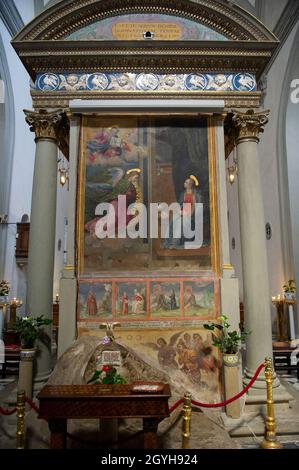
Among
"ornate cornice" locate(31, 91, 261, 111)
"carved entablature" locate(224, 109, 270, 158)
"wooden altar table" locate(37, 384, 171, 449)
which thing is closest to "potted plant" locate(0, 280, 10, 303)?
"ornate cornice" locate(31, 91, 261, 111)

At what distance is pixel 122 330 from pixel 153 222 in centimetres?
235

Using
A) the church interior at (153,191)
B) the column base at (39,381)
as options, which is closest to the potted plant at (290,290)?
the church interior at (153,191)

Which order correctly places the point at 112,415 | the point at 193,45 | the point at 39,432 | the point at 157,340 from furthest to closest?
1. the point at 193,45
2. the point at 157,340
3. the point at 39,432
4. the point at 112,415

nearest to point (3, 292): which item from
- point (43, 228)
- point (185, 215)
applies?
point (43, 228)

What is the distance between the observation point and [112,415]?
4035mm

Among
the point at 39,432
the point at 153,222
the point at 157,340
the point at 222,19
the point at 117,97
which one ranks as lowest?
the point at 39,432

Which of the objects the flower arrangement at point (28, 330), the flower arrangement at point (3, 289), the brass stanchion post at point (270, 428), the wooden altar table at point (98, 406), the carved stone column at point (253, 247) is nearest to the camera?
the wooden altar table at point (98, 406)

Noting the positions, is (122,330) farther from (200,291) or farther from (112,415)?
(112,415)

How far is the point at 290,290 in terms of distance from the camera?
1333 centimetres

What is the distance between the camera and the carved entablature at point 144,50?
7480 mm

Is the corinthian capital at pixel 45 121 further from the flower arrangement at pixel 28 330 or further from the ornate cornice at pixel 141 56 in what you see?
the flower arrangement at pixel 28 330

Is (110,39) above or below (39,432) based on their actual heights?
above

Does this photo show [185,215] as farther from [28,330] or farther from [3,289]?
[3,289]
